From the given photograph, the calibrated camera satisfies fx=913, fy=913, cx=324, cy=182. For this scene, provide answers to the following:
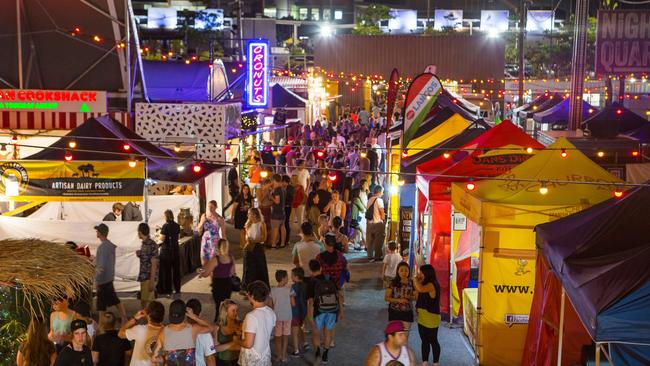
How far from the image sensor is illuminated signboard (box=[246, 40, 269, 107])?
25.6 metres

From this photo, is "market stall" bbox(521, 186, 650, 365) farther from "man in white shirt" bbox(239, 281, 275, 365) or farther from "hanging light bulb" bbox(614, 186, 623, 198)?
"man in white shirt" bbox(239, 281, 275, 365)

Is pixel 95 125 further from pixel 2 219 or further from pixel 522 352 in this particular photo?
pixel 522 352

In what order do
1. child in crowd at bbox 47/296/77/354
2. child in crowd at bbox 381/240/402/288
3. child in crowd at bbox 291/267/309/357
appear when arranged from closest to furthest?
1. child in crowd at bbox 47/296/77/354
2. child in crowd at bbox 291/267/309/357
3. child in crowd at bbox 381/240/402/288

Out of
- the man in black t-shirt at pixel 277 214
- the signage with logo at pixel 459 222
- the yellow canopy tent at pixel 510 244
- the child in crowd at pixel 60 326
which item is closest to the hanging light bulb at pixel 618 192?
the yellow canopy tent at pixel 510 244

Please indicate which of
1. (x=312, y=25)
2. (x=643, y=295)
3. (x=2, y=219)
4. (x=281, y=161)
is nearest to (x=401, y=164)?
(x=2, y=219)

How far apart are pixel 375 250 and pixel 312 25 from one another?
78.5 metres

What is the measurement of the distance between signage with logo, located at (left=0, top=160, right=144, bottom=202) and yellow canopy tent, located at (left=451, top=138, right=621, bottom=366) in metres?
5.64

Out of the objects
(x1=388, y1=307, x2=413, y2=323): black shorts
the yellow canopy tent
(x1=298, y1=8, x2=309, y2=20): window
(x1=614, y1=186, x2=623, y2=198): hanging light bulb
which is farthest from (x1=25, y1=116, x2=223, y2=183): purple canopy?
(x1=298, y1=8, x2=309, y2=20): window

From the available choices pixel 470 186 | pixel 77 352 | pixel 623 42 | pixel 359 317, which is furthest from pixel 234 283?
pixel 623 42

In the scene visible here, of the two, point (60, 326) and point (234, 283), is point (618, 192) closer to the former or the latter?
point (234, 283)

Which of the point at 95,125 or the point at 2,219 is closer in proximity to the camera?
the point at 2,219

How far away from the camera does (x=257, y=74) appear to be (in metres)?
25.6

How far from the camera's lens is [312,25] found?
3671 inches

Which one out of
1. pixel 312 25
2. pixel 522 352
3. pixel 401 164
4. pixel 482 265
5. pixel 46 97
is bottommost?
pixel 522 352
